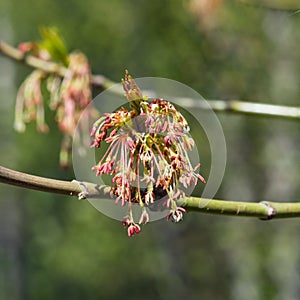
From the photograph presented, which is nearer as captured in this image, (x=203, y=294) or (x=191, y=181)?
(x=191, y=181)

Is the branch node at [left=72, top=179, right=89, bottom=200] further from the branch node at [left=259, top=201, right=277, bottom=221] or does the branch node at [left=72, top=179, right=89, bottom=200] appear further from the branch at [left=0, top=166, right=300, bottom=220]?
the branch node at [left=259, top=201, right=277, bottom=221]

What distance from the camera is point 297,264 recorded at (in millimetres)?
7977

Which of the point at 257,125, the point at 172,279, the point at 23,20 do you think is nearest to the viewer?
the point at 257,125

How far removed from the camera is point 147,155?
999mm

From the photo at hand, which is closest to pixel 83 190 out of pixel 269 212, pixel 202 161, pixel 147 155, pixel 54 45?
pixel 147 155

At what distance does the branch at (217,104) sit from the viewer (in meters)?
1.64

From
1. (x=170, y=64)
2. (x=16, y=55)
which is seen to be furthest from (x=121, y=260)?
(x=16, y=55)

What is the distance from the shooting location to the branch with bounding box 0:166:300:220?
35.5 inches

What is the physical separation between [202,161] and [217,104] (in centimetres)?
629

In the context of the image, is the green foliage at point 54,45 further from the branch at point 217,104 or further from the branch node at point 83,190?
the branch node at point 83,190

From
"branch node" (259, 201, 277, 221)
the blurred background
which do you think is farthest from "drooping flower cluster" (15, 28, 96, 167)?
"branch node" (259, 201, 277, 221)

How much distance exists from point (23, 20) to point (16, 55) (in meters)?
12.6

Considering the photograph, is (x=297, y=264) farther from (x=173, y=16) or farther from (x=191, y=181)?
(x=191, y=181)

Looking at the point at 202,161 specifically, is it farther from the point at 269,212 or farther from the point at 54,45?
the point at 269,212
